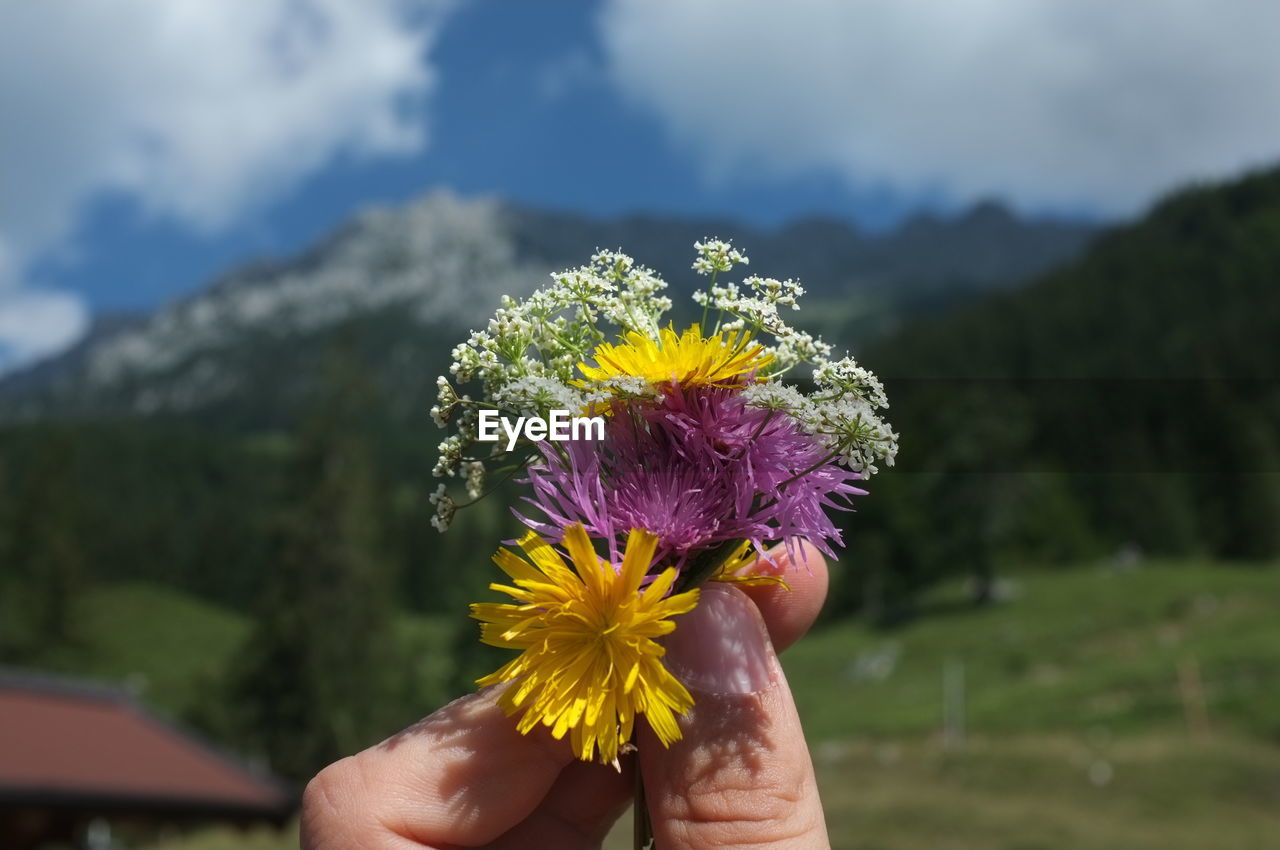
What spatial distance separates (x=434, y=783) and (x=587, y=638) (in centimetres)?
56

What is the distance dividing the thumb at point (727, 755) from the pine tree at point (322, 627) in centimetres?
4254

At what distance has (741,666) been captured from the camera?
7.25 feet

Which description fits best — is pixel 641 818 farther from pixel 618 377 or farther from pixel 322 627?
pixel 322 627

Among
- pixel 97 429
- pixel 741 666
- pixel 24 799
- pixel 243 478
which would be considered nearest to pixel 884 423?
pixel 741 666

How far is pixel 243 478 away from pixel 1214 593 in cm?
15384

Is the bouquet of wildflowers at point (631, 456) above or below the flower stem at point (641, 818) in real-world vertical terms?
above

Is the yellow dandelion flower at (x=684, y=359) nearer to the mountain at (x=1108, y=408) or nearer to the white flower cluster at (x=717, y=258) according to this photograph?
the white flower cluster at (x=717, y=258)

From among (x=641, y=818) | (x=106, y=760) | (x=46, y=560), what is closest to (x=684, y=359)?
(x=641, y=818)

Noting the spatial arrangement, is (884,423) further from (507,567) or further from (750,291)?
(507,567)

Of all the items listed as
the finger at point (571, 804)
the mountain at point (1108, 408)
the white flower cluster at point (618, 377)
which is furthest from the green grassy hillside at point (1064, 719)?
the white flower cluster at point (618, 377)

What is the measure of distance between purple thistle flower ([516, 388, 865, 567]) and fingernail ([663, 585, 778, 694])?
0.49 ft

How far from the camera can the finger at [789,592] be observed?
2.40 meters

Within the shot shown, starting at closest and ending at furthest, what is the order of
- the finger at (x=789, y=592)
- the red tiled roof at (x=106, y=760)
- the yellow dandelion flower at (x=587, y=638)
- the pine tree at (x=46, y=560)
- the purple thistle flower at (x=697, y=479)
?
1. the yellow dandelion flower at (x=587, y=638)
2. the purple thistle flower at (x=697, y=479)
3. the finger at (x=789, y=592)
4. the red tiled roof at (x=106, y=760)
5. the pine tree at (x=46, y=560)

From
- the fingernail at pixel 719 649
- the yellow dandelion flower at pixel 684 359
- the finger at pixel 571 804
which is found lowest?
the finger at pixel 571 804
